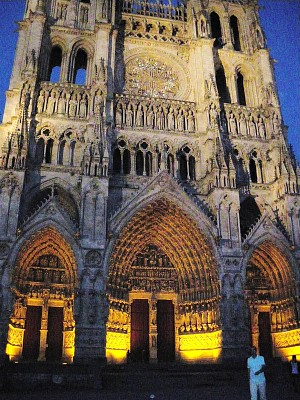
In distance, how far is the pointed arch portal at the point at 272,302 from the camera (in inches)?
765

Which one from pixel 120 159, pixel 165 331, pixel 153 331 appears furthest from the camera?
pixel 120 159

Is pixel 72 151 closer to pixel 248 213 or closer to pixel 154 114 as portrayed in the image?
pixel 154 114

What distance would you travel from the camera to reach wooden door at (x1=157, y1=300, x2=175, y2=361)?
779 inches

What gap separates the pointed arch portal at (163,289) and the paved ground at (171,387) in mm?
3454

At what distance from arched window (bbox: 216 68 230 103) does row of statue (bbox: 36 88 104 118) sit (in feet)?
27.9

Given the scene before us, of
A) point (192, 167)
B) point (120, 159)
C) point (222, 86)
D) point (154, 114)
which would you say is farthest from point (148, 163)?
point (222, 86)

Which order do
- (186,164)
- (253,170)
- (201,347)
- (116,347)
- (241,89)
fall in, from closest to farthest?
(116,347) < (201,347) < (186,164) < (253,170) < (241,89)

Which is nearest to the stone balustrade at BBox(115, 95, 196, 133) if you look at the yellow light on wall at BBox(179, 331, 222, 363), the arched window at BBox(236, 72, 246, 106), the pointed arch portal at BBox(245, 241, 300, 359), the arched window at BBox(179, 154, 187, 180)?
the arched window at BBox(179, 154, 187, 180)

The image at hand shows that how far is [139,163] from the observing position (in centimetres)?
2192

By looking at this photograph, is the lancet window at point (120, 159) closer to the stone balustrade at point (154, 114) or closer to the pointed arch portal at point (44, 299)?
the stone balustrade at point (154, 114)

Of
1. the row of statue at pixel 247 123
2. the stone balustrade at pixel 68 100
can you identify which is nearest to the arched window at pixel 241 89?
the row of statue at pixel 247 123

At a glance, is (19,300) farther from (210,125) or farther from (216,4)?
(216,4)

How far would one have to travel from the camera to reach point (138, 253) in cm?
2086

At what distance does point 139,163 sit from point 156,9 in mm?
12438
